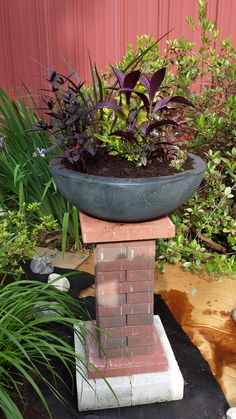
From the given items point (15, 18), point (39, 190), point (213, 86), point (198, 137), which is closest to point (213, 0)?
point (213, 86)

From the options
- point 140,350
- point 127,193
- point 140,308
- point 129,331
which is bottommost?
point 140,350

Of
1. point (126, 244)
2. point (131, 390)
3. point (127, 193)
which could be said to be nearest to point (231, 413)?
A: point (131, 390)

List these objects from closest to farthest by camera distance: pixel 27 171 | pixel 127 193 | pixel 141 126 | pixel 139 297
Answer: pixel 127 193
pixel 141 126
pixel 139 297
pixel 27 171

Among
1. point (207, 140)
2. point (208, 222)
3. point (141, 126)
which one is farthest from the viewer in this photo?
point (207, 140)

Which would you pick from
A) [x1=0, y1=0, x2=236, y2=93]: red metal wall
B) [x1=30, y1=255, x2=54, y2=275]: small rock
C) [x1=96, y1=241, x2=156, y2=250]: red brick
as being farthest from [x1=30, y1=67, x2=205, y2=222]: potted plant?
[x1=0, y1=0, x2=236, y2=93]: red metal wall

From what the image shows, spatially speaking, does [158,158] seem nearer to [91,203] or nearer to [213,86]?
[91,203]

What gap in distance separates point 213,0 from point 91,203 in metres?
2.52

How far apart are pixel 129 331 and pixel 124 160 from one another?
27.8 inches

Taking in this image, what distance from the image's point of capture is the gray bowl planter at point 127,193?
3.93ft

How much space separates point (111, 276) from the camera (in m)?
1.49

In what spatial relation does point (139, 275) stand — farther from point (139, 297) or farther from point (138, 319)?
point (138, 319)

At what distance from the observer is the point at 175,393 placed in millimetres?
1630

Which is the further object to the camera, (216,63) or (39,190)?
(39,190)

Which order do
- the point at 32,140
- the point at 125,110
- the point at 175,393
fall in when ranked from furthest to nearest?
the point at 32,140, the point at 175,393, the point at 125,110
